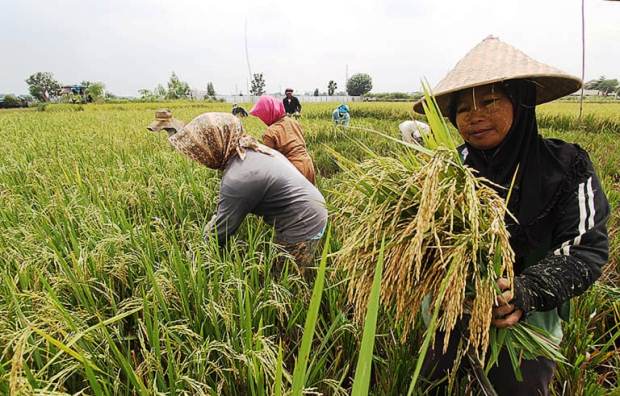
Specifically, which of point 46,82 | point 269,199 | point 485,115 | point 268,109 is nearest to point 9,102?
point 46,82

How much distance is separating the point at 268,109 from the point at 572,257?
3.04 meters

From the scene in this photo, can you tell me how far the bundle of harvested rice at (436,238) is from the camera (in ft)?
2.19

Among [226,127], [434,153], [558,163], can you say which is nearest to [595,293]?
[558,163]

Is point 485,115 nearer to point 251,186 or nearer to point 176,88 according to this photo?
point 251,186

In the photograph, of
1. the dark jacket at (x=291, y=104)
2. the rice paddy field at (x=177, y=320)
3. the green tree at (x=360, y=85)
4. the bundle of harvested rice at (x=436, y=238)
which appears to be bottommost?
the rice paddy field at (x=177, y=320)

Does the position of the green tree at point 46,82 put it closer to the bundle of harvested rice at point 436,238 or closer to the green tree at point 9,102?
the green tree at point 9,102

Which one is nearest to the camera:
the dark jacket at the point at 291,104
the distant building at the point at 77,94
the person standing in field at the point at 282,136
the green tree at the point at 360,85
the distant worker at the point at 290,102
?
the person standing in field at the point at 282,136

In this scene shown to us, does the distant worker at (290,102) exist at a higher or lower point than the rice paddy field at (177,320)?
higher

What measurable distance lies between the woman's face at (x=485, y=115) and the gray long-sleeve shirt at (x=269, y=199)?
95cm

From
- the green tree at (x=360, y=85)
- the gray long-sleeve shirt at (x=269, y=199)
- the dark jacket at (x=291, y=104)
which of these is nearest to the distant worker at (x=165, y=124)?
the gray long-sleeve shirt at (x=269, y=199)

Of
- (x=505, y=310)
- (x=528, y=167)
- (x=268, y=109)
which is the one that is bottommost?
(x=505, y=310)

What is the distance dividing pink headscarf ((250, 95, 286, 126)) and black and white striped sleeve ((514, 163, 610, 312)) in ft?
9.58

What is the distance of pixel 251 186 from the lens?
6.58ft

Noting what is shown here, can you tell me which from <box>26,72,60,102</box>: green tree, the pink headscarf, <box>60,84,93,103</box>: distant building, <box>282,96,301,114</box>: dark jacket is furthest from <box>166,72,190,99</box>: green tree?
the pink headscarf
